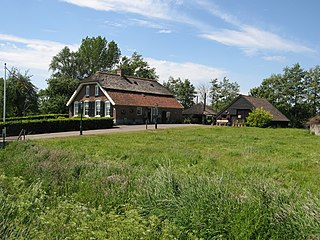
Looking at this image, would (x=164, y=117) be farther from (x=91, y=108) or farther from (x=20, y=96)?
(x=20, y=96)

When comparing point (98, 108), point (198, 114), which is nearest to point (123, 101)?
point (98, 108)

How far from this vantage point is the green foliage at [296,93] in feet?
228

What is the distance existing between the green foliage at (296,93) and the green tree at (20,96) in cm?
4836

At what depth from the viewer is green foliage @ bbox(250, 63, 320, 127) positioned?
69.4 meters

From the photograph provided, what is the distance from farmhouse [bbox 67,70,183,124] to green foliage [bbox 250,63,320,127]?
31576mm

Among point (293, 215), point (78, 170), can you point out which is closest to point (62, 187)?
point (78, 170)

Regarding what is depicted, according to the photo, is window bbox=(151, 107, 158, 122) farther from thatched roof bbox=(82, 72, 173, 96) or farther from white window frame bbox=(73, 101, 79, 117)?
white window frame bbox=(73, 101, 79, 117)

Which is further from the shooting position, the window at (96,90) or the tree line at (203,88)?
the tree line at (203,88)

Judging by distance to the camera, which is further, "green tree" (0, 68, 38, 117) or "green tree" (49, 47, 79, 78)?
"green tree" (49, 47, 79, 78)

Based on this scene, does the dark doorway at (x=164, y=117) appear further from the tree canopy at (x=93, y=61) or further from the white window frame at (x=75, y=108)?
the tree canopy at (x=93, y=61)

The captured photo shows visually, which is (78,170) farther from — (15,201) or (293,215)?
(293,215)

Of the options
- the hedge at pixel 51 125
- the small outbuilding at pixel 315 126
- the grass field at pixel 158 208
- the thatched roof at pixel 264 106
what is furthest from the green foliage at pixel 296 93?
the grass field at pixel 158 208

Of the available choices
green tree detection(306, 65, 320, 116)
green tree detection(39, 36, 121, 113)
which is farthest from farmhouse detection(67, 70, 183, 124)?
green tree detection(306, 65, 320, 116)

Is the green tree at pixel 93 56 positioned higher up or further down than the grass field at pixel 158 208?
higher up
